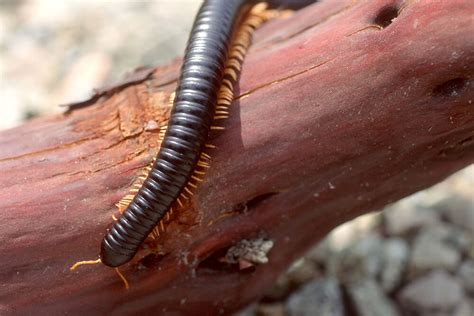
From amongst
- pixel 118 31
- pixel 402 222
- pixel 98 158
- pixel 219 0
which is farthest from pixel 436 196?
pixel 118 31

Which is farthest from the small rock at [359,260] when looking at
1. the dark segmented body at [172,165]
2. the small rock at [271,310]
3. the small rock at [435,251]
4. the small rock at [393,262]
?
the dark segmented body at [172,165]

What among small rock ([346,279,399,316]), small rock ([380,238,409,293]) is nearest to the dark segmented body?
small rock ([346,279,399,316])

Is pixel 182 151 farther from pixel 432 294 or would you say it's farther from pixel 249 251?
pixel 432 294

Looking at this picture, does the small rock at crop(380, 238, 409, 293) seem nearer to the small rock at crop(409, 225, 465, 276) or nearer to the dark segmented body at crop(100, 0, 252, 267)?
the small rock at crop(409, 225, 465, 276)

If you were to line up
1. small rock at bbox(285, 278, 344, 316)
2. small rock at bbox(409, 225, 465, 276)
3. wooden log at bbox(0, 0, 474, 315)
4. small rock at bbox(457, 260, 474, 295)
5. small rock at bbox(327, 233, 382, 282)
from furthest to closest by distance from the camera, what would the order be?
small rock at bbox(327, 233, 382, 282) < small rock at bbox(409, 225, 465, 276) < small rock at bbox(457, 260, 474, 295) < small rock at bbox(285, 278, 344, 316) < wooden log at bbox(0, 0, 474, 315)

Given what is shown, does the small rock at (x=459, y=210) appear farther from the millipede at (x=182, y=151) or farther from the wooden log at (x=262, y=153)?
the millipede at (x=182, y=151)

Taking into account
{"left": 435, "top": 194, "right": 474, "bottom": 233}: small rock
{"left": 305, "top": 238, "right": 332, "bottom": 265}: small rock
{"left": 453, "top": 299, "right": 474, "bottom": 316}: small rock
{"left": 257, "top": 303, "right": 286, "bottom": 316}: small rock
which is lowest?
{"left": 453, "top": 299, "right": 474, "bottom": 316}: small rock
